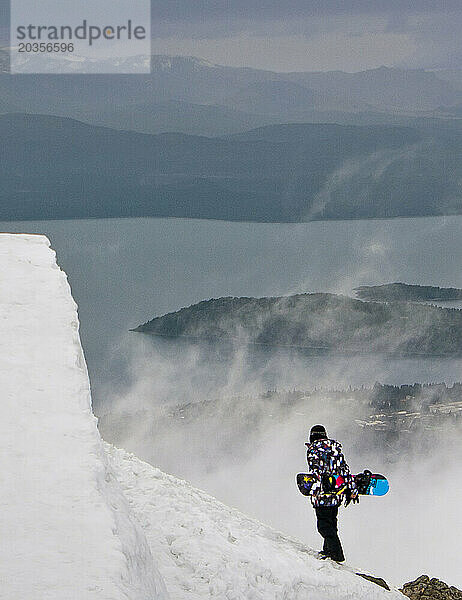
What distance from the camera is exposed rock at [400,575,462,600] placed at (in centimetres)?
1088

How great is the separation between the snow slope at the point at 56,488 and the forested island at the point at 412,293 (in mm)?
139976

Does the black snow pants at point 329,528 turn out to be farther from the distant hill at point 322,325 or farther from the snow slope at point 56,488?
the distant hill at point 322,325

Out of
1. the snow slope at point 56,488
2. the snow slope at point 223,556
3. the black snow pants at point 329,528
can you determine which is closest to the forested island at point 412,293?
the snow slope at point 223,556

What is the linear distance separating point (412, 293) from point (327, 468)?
138187mm

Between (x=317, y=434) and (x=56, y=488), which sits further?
(x=317, y=434)

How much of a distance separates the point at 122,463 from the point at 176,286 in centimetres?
14002

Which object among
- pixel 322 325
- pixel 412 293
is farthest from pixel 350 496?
pixel 412 293

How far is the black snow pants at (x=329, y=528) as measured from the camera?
31.7 feet

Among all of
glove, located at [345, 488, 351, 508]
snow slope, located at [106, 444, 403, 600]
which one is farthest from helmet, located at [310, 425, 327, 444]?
snow slope, located at [106, 444, 403, 600]

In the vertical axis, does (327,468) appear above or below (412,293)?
below

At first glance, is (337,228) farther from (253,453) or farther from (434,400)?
(253,453)

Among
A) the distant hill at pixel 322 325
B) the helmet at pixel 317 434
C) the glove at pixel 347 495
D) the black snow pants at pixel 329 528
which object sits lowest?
the black snow pants at pixel 329 528

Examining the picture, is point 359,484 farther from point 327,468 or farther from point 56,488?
point 56,488

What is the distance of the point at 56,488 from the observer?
4.42 m
